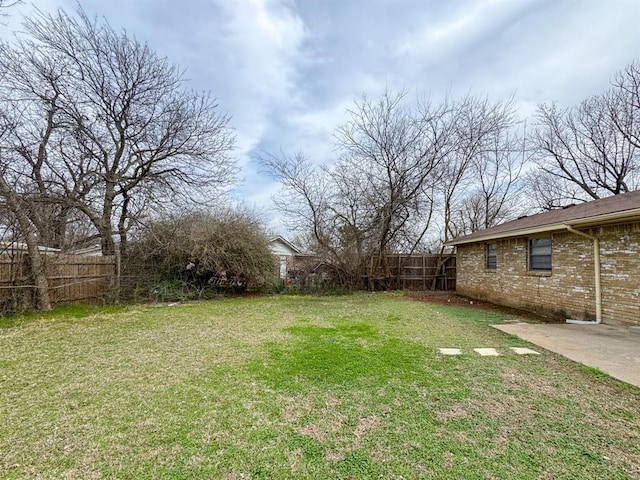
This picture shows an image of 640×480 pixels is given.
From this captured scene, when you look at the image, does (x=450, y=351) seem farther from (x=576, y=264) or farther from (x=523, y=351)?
(x=576, y=264)

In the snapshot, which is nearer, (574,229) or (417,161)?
(574,229)

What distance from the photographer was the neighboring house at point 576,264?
5426mm

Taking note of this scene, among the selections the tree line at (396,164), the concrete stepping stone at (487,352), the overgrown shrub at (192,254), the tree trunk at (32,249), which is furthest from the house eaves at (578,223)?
the tree trunk at (32,249)

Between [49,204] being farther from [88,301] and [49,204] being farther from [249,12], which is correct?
[249,12]

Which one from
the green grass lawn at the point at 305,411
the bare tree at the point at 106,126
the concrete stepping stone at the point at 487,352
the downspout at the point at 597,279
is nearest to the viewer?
the green grass lawn at the point at 305,411

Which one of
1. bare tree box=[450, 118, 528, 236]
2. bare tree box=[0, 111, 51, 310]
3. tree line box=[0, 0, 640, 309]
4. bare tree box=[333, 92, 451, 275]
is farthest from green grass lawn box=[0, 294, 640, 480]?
bare tree box=[450, 118, 528, 236]

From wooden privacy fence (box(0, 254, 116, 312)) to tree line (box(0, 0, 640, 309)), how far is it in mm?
274

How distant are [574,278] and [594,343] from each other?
2522 millimetres

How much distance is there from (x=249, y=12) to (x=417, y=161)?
7471mm

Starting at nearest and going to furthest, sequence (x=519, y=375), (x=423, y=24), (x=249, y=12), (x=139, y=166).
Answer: (x=519, y=375) → (x=249, y=12) → (x=423, y=24) → (x=139, y=166)

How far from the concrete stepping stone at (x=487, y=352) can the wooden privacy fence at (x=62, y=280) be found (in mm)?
8835

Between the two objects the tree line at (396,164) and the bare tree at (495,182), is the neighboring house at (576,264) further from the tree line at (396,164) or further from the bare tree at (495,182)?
the bare tree at (495,182)

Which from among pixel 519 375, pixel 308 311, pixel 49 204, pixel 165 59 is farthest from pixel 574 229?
pixel 49 204

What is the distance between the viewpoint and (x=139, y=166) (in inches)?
397
